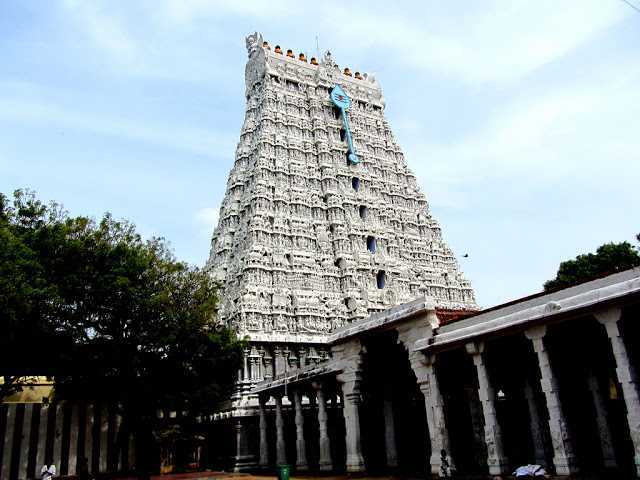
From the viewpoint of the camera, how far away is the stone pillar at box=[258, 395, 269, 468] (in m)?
36.0

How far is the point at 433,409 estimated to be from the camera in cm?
2170

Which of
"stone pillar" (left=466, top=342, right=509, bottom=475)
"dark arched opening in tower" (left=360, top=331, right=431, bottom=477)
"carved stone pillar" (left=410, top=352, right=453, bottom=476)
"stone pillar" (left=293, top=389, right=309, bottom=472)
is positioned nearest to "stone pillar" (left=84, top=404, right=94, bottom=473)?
"stone pillar" (left=293, top=389, right=309, bottom=472)

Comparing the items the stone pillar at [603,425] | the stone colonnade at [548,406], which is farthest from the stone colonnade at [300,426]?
the stone pillar at [603,425]

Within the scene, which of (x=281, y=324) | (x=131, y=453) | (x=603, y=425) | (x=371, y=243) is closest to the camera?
(x=603, y=425)

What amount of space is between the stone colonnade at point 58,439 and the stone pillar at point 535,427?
22710 millimetres

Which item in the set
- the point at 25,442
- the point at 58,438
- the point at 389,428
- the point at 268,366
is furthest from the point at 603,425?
the point at 25,442

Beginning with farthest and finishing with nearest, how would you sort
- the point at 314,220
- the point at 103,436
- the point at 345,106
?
the point at 345,106, the point at 314,220, the point at 103,436

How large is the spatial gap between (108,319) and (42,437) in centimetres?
1003

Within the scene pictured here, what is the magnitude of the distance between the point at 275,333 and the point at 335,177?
62.5 feet

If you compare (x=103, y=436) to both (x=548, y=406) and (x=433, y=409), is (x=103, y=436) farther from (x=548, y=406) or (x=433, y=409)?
(x=548, y=406)

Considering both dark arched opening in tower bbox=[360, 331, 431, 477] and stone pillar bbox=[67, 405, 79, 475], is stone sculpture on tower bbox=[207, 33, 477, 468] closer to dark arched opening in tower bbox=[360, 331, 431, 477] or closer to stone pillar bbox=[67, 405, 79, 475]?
stone pillar bbox=[67, 405, 79, 475]

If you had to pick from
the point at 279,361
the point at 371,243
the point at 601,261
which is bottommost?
the point at 279,361

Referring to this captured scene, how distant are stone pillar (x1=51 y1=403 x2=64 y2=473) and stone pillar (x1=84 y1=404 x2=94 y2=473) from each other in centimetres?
150

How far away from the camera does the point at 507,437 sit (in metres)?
30.8
